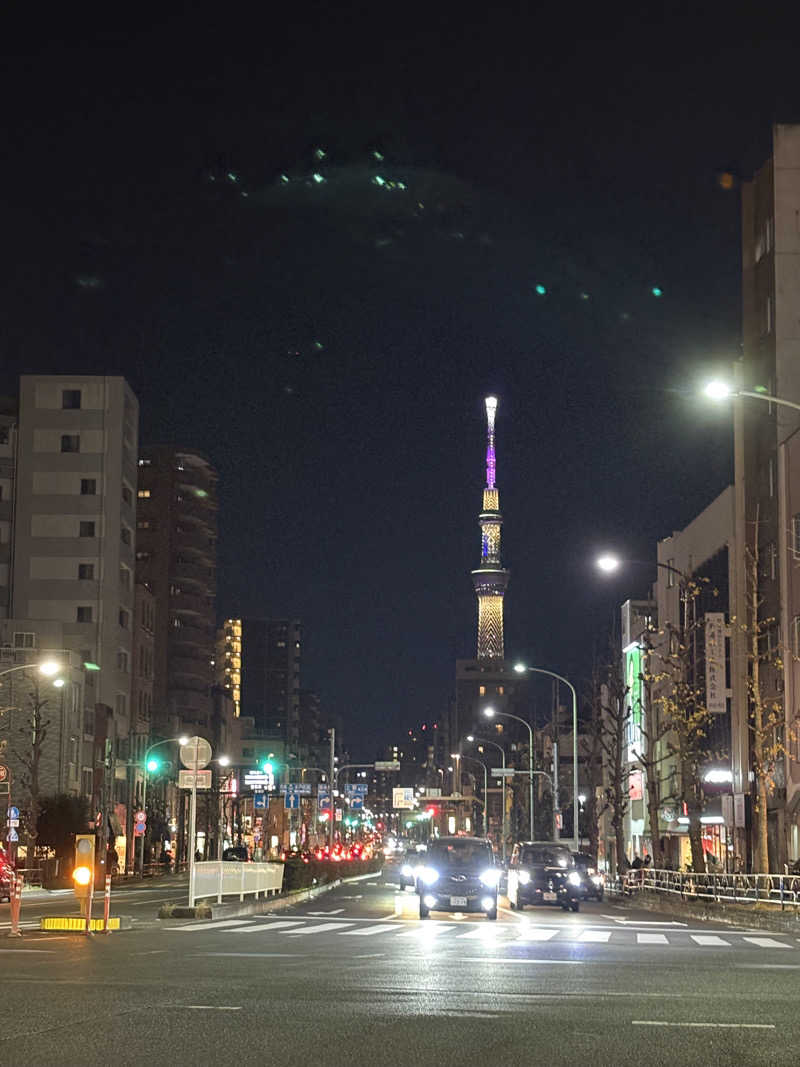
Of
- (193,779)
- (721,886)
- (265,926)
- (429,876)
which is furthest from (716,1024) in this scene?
(721,886)

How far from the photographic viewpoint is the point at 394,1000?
13.5 meters

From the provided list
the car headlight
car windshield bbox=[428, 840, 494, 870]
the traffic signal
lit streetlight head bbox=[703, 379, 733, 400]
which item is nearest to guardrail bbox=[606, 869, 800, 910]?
car windshield bbox=[428, 840, 494, 870]

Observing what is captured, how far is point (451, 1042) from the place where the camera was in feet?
34.7

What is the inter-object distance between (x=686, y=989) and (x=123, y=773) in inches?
3620

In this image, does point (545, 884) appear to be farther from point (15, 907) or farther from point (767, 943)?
point (15, 907)

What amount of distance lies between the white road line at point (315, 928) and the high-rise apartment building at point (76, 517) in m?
75.9

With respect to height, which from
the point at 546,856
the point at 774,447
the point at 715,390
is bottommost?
the point at 546,856

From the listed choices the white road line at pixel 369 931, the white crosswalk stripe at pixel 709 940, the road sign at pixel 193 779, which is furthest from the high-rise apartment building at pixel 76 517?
the white crosswalk stripe at pixel 709 940

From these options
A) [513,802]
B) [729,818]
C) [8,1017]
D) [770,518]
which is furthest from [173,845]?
[8,1017]

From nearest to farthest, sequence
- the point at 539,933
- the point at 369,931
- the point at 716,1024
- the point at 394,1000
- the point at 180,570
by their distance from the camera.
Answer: the point at 716,1024 → the point at 394,1000 → the point at 369,931 → the point at 539,933 → the point at 180,570

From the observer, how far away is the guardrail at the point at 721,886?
3631 cm

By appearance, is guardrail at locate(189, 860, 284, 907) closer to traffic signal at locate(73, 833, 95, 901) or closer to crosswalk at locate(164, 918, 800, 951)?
crosswalk at locate(164, 918, 800, 951)

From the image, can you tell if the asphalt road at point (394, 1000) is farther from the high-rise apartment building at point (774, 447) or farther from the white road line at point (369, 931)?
the high-rise apartment building at point (774, 447)

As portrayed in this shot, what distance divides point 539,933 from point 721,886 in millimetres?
16973
